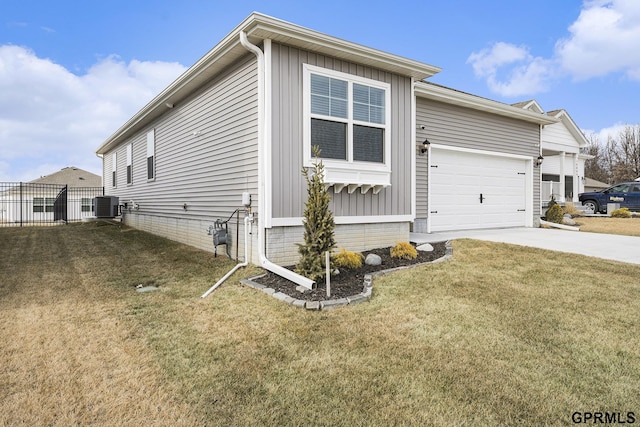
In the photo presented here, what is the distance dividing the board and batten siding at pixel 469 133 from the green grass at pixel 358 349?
3722mm

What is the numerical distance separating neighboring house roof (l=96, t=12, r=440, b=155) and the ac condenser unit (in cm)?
722

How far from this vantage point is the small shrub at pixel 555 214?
1092cm

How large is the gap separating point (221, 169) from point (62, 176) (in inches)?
1140

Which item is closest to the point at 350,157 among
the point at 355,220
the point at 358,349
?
the point at 355,220

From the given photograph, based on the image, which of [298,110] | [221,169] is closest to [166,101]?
[221,169]

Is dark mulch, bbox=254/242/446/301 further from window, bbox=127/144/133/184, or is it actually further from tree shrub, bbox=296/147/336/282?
window, bbox=127/144/133/184

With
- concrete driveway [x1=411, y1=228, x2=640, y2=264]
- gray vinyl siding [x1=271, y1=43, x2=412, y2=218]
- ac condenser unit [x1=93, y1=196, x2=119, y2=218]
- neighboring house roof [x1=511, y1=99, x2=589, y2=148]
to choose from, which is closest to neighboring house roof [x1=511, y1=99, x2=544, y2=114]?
neighboring house roof [x1=511, y1=99, x2=589, y2=148]

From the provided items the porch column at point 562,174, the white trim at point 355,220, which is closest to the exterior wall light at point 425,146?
the white trim at point 355,220

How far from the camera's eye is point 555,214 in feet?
35.9

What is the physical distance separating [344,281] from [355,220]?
1723 mm

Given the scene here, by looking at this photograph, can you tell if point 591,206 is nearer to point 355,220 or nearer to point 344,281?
point 355,220

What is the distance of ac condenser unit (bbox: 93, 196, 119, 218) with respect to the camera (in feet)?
43.2

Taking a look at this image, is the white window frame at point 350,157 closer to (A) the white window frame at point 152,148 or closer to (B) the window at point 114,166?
(A) the white window frame at point 152,148

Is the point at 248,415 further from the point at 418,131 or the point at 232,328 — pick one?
the point at 418,131
